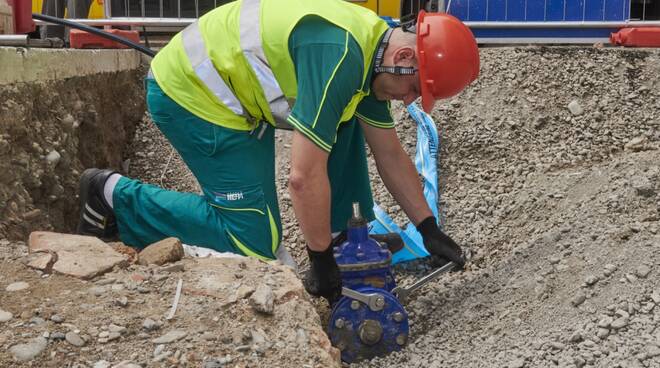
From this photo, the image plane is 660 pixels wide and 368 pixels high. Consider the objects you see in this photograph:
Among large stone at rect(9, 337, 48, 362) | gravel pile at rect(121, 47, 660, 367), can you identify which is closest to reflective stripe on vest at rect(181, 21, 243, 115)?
gravel pile at rect(121, 47, 660, 367)

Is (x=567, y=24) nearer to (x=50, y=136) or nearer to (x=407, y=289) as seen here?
(x=407, y=289)

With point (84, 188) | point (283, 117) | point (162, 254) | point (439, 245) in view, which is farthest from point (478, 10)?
point (162, 254)

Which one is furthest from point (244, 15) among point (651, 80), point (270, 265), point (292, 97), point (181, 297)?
point (651, 80)

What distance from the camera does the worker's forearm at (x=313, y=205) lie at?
9.04ft

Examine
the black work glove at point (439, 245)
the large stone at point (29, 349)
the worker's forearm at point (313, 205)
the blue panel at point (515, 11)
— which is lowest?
the black work glove at point (439, 245)

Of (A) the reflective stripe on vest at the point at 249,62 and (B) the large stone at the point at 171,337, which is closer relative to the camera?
(B) the large stone at the point at 171,337

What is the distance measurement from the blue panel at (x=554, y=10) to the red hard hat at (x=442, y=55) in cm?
321

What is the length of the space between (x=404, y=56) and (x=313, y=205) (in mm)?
642

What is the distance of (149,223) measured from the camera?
3.55m

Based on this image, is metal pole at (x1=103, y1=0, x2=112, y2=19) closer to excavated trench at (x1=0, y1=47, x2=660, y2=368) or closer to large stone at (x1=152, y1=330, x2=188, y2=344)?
excavated trench at (x1=0, y1=47, x2=660, y2=368)

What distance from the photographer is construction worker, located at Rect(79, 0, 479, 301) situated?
2752mm

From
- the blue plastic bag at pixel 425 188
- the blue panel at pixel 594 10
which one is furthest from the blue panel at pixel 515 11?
the blue plastic bag at pixel 425 188

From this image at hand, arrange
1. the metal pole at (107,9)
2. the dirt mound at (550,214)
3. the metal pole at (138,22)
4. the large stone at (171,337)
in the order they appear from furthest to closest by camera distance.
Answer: the metal pole at (107,9), the metal pole at (138,22), the dirt mound at (550,214), the large stone at (171,337)

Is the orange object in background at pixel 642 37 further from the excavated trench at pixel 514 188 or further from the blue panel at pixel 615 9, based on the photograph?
the blue panel at pixel 615 9
